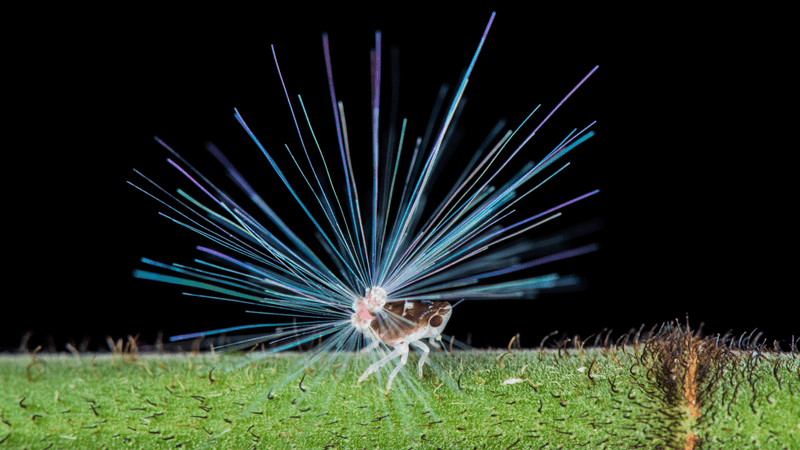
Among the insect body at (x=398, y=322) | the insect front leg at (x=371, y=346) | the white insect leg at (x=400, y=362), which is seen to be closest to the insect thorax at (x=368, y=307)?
the insect body at (x=398, y=322)

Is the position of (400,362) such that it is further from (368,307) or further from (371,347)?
(368,307)

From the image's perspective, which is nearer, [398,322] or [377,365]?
[377,365]

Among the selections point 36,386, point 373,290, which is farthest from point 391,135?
point 36,386

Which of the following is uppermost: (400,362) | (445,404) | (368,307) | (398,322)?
(368,307)

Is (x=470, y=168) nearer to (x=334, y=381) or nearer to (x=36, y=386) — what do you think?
(x=334, y=381)

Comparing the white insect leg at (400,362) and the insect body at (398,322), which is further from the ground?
the insect body at (398,322)

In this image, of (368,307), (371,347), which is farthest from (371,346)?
(368,307)

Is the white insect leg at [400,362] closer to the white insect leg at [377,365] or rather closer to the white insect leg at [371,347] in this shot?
the white insect leg at [377,365]
